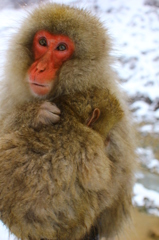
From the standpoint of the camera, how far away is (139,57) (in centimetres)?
511

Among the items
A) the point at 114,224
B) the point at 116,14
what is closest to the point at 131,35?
the point at 116,14

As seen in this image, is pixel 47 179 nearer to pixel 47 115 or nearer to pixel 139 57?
pixel 47 115

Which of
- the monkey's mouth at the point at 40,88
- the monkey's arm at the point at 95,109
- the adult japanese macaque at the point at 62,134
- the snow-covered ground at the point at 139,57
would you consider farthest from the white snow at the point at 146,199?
the monkey's mouth at the point at 40,88

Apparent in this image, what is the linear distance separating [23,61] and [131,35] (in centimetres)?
397

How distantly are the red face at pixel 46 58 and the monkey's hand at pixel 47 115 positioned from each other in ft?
0.49

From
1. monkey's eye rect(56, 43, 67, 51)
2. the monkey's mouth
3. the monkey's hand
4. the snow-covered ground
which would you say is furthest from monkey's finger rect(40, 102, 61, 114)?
the snow-covered ground

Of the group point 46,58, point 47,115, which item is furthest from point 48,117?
point 46,58

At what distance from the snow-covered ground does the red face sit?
4.82ft

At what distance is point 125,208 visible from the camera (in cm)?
202

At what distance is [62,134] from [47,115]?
108mm

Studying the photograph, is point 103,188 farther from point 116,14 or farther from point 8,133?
point 116,14

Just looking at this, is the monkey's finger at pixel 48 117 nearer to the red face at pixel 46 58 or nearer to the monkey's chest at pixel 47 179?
the monkey's chest at pixel 47 179

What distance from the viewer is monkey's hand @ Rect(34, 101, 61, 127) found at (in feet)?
5.09

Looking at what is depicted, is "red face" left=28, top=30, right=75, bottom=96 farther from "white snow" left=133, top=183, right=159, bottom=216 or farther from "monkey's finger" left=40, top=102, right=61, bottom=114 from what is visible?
"white snow" left=133, top=183, right=159, bottom=216
